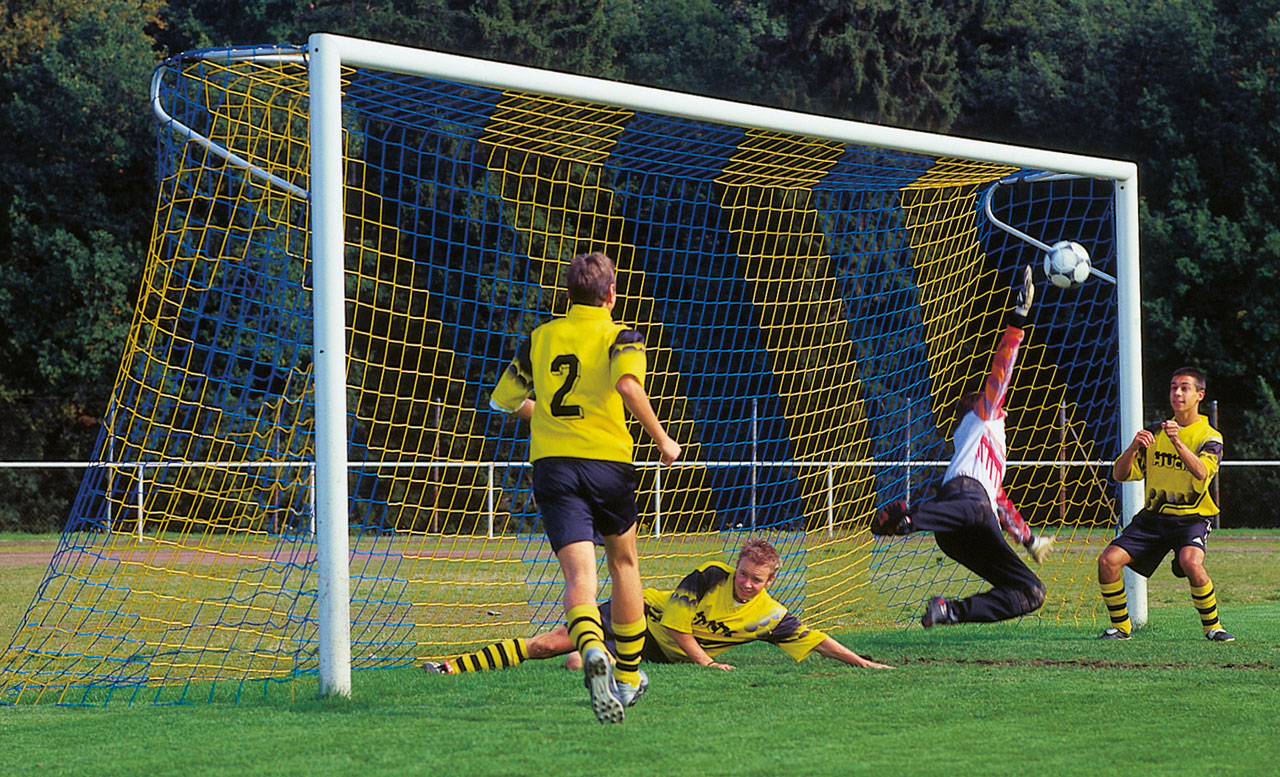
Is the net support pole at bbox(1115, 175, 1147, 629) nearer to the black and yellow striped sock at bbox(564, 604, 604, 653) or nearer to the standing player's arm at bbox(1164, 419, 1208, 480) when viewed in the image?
the standing player's arm at bbox(1164, 419, 1208, 480)

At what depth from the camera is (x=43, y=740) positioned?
204 inches

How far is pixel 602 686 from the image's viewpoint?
15.9 feet

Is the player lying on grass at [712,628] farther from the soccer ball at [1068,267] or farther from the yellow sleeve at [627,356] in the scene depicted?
the soccer ball at [1068,267]

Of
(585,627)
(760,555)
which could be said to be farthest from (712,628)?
(585,627)

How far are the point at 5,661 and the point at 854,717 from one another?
485 cm

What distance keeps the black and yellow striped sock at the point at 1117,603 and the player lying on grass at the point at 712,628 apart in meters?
2.05

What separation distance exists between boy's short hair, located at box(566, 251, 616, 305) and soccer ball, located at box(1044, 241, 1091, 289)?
4404mm

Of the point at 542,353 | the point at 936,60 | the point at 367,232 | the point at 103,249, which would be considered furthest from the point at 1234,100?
the point at 542,353

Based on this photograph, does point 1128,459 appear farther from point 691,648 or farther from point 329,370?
point 329,370

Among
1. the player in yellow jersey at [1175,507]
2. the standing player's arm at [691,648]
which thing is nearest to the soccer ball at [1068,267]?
the player in yellow jersey at [1175,507]

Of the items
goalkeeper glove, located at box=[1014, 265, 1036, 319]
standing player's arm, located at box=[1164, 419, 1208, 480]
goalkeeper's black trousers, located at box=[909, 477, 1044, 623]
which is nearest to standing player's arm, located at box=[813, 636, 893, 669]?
goalkeeper's black trousers, located at box=[909, 477, 1044, 623]

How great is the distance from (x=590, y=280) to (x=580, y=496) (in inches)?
31.7

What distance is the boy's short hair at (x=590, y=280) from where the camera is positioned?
5.28m

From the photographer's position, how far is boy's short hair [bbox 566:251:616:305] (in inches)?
208
